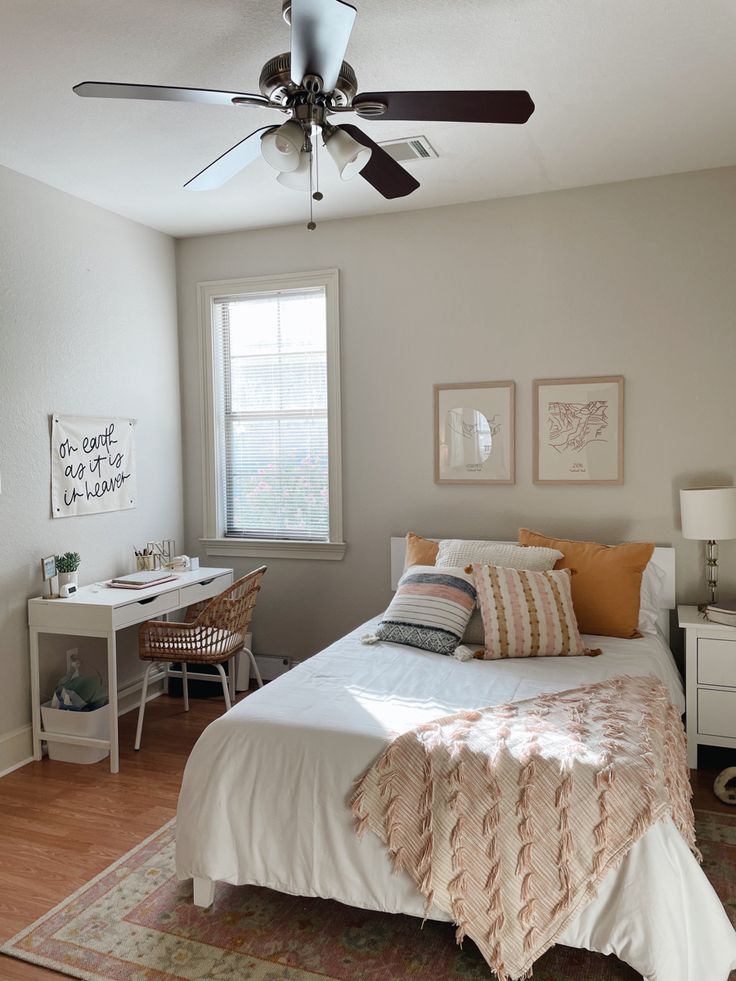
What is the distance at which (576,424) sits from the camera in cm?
384

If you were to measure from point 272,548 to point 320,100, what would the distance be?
9.43ft

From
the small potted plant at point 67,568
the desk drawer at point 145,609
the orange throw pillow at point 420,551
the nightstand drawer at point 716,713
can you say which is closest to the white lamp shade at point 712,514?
the nightstand drawer at point 716,713

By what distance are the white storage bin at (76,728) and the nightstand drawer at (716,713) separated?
2684 millimetres

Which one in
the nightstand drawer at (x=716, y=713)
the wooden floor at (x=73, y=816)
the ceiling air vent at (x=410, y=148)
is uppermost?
the ceiling air vent at (x=410, y=148)

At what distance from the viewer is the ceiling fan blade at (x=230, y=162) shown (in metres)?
2.28

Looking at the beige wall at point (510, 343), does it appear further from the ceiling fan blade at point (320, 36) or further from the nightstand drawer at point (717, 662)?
the ceiling fan blade at point (320, 36)

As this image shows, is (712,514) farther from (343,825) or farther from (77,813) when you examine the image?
(77,813)

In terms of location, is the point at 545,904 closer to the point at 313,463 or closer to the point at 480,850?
the point at 480,850

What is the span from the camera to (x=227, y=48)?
2.45 metres

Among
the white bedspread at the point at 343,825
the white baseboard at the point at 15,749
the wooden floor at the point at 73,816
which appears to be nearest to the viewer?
the white bedspread at the point at 343,825

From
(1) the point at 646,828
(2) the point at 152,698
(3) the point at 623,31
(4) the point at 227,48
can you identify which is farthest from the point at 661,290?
(2) the point at 152,698

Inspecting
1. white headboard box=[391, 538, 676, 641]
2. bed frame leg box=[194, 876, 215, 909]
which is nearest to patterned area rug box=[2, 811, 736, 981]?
bed frame leg box=[194, 876, 215, 909]

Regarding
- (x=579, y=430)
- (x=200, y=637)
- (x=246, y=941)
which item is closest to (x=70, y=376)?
(x=200, y=637)

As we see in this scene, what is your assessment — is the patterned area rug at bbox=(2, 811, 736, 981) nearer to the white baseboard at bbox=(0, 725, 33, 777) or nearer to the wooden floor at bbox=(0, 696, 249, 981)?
the wooden floor at bbox=(0, 696, 249, 981)
